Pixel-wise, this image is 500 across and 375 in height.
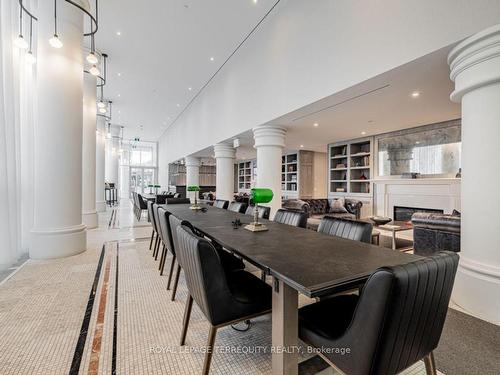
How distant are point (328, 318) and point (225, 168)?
6487 mm

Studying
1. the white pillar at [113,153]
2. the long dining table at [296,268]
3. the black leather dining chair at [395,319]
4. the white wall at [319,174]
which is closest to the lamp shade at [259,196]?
the long dining table at [296,268]

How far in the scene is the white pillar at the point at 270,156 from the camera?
5238 mm

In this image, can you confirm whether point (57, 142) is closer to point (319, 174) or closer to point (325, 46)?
point (325, 46)

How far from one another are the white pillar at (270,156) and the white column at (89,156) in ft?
13.6

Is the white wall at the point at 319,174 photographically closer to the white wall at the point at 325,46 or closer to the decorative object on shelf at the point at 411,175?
the decorative object on shelf at the point at 411,175

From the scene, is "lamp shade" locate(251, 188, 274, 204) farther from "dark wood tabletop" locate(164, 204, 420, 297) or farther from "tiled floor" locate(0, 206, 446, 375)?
"tiled floor" locate(0, 206, 446, 375)

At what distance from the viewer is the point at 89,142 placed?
237 inches

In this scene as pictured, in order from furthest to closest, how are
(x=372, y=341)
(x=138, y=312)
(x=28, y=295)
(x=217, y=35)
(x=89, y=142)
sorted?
(x=89, y=142), (x=217, y=35), (x=28, y=295), (x=138, y=312), (x=372, y=341)

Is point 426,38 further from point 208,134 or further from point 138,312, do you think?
point 208,134

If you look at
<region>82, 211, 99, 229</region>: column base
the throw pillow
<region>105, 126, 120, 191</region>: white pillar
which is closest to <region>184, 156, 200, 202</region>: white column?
<region>82, 211, 99, 229</region>: column base

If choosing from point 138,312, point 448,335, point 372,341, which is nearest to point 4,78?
point 138,312

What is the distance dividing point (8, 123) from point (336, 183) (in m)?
8.22

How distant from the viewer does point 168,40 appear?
5.70m

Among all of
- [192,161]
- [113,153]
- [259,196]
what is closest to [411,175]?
[259,196]
